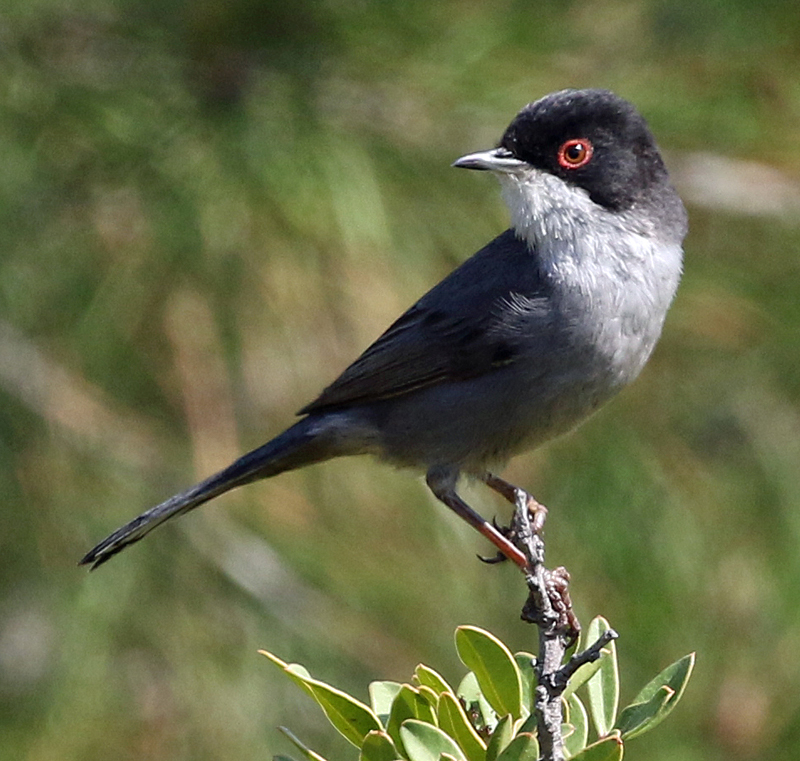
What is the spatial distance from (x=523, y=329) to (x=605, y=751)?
2031mm

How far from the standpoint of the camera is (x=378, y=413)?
4.02m

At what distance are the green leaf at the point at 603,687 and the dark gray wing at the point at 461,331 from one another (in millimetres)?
1613

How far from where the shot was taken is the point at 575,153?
3.82 metres

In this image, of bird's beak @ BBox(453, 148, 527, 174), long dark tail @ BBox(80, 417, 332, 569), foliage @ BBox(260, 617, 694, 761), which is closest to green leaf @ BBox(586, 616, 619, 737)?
foliage @ BBox(260, 617, 694, 761)

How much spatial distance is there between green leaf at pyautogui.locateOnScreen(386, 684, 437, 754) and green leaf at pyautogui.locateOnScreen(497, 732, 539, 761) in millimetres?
178

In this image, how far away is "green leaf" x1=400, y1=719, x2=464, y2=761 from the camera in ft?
5.76

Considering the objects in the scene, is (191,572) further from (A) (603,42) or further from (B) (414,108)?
(A) (603,42)

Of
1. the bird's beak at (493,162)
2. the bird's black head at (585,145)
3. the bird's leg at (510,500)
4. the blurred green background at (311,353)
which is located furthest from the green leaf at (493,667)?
the blurred green background at (311,353)

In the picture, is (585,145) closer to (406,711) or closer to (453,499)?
(453,499)

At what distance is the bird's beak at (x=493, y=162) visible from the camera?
3.69 meters

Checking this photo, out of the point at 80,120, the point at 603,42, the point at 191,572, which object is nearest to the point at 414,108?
the point at 603,42

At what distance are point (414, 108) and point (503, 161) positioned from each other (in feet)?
2.96

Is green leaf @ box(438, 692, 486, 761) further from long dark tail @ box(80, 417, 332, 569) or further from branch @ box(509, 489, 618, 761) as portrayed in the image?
long dark tail @ box(80, 417, 332, 569)

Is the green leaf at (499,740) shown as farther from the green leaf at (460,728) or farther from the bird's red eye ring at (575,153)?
the bird's red eye ring at (575,153)
